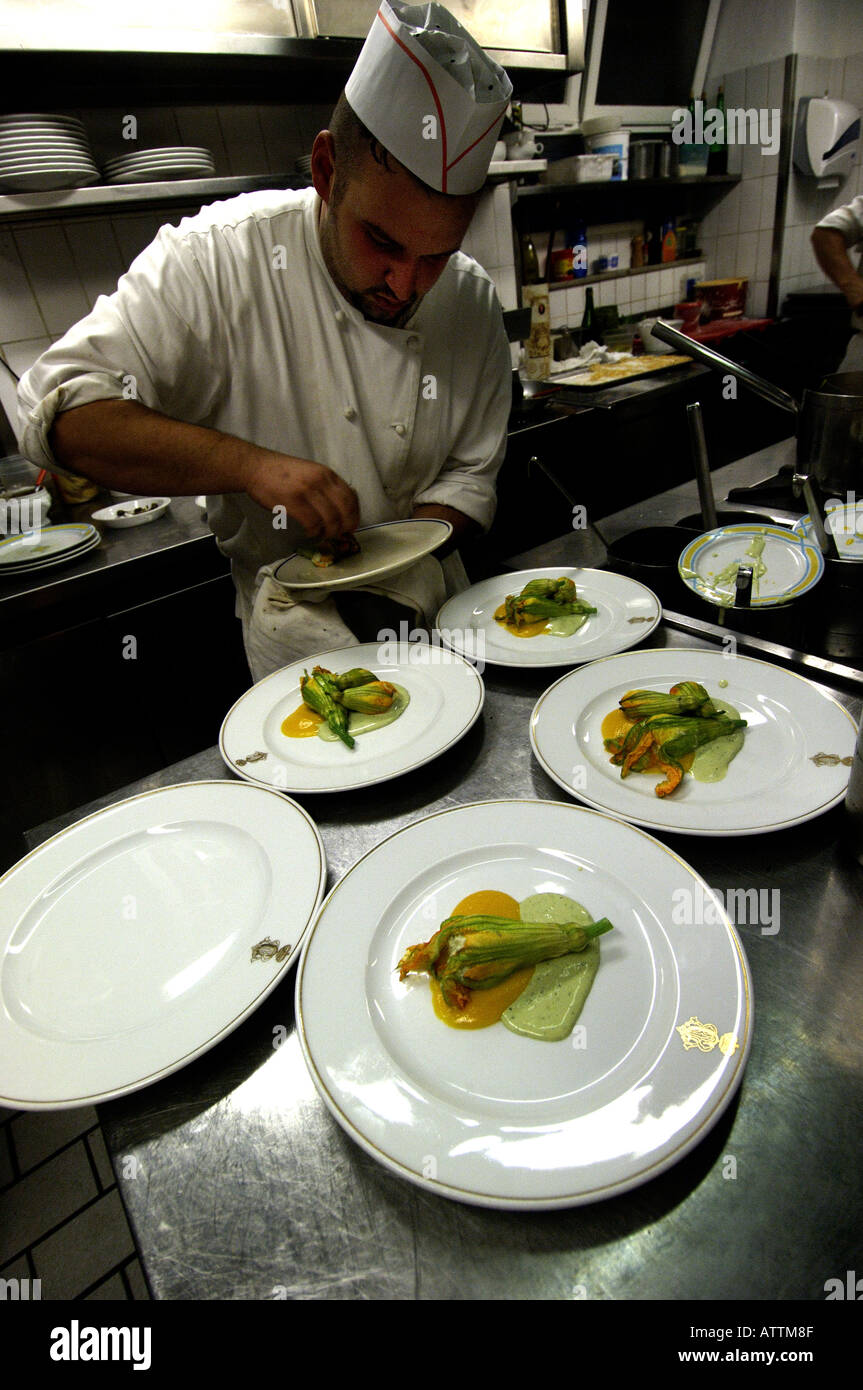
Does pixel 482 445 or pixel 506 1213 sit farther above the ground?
pixel 482 445

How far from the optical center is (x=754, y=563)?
1.42 metres

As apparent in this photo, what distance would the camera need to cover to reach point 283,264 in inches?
61.4

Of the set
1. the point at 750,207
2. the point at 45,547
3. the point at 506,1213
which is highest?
the point at 750,207

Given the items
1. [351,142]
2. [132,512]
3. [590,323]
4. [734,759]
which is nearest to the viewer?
[734,759]

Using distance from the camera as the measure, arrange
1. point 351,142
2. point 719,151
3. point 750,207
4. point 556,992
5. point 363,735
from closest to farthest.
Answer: point 556,992
point 363,735
point 351,142
point 719,151
point 750,207

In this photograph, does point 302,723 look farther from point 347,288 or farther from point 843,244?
point 843,244

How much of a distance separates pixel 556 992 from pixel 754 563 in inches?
41.5

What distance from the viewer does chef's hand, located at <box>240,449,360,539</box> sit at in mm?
1373

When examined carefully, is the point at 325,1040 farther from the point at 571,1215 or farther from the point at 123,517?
the point at 123,517

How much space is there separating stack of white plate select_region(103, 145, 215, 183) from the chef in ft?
3.80

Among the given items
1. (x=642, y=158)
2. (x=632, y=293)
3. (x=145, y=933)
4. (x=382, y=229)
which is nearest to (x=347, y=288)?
(x=382, y=229)

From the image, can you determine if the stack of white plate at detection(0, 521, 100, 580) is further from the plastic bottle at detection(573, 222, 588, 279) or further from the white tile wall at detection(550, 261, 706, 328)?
the plastic bottle at detection(573, 222, 588, 279)

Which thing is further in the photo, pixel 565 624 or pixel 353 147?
pixel 565 624
